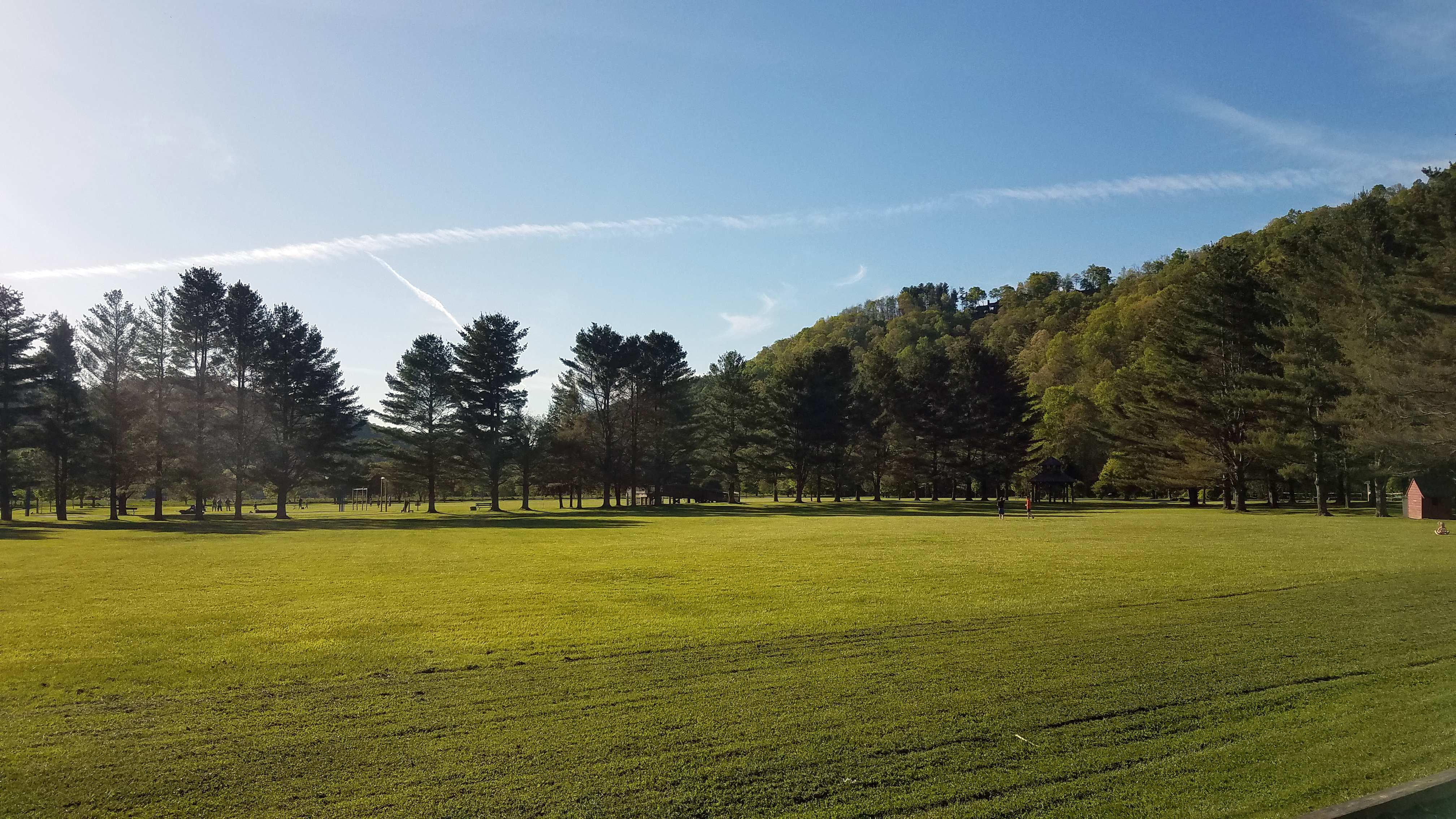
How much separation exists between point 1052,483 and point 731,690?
71634 mm

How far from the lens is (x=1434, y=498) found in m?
34.8

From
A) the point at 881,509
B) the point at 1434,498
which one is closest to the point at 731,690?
the point at 1434,498

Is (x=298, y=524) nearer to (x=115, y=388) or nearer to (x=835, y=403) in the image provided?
(x=115, y=388)

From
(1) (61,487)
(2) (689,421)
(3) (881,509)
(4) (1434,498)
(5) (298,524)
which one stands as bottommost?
(3) (881,509)

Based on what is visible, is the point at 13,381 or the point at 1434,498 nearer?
the point at 1434,498

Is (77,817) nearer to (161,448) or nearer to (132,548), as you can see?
(132,548)

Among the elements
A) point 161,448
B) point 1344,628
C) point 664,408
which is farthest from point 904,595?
point 664,408

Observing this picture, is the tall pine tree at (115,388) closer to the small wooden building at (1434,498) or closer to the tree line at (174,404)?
the tree line at (174,404)

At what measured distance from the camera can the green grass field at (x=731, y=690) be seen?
526 centimetres

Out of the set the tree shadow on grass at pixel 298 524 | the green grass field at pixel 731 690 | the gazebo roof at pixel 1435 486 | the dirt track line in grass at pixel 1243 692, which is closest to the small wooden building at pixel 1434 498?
the gazebo roof at pixel 1435 486

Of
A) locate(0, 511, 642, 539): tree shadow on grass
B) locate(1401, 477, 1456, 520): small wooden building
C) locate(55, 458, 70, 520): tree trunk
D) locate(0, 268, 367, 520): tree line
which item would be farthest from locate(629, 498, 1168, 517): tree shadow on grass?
locate(55, 458, 70, 520): tree trunk

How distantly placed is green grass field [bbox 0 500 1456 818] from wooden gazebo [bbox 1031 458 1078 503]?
55393 mm

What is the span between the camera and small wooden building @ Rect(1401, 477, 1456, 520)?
34.5 metres

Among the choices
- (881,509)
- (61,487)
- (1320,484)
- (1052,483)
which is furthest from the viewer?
(1052,483)
